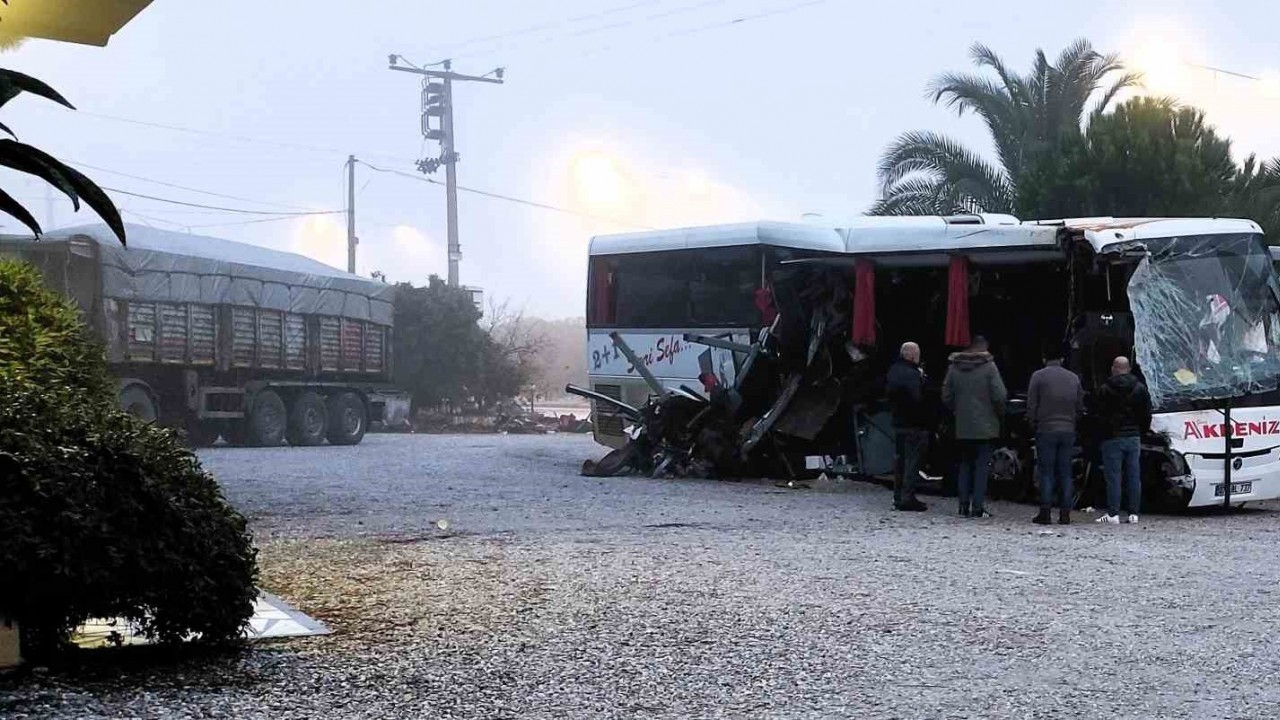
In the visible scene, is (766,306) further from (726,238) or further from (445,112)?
(445,112)

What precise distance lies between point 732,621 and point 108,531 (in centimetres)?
310

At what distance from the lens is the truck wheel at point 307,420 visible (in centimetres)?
2981

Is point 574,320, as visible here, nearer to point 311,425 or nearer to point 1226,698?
point 311,425

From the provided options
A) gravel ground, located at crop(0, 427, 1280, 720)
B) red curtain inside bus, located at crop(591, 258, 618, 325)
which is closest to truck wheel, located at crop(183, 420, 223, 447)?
red curtain inside bus, located at crop(591, 258, 618, 325)

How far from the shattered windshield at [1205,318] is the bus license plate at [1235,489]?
0.81m

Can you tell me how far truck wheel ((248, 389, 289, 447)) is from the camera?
28.6m

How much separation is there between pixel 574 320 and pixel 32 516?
133 m

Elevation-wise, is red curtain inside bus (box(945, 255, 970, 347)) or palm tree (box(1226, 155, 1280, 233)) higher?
palm tree (box(1226, 155, 1280, 233))

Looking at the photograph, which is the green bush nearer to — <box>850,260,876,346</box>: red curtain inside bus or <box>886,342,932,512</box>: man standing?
<box>886,342,932,512</box>: man standing

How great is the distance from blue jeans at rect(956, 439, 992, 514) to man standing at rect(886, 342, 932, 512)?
465 mm

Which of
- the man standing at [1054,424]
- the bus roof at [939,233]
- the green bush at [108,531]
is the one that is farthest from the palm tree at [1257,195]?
the green bush at [108,531]

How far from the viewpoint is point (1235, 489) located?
13727 millimetres

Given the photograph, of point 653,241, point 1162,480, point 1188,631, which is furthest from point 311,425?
point 1188,631

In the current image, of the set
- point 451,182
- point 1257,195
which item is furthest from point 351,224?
point 1257,195
